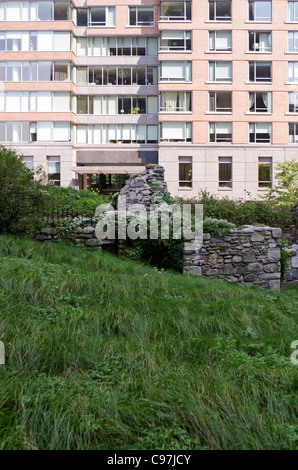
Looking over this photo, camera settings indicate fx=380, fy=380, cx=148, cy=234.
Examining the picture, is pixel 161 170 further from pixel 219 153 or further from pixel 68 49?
pixel 68 49

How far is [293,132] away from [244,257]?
25191 millimetres

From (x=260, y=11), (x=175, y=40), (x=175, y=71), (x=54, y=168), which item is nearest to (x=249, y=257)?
(x=54, y=168)

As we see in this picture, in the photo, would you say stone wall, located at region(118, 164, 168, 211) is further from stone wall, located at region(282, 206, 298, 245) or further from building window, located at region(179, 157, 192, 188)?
building window, located at region(179, 157, 192, 188)

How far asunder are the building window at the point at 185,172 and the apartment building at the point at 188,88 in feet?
0.28

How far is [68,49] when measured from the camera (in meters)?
32.4

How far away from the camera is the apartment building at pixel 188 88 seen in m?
31.9

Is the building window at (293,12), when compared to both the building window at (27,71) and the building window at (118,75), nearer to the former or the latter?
the building window at (118,75)

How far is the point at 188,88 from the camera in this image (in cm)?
3197

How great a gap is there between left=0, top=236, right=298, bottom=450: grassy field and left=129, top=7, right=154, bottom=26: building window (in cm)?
3297

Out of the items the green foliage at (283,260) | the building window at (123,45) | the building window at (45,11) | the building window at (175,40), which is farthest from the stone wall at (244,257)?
the building window at (45,11)

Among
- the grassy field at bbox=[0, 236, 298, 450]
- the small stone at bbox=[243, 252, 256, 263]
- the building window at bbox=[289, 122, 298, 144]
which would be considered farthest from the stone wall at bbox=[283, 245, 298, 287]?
the building window at bbox=[289, 122, 298, 144]

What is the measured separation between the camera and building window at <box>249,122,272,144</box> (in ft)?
106
